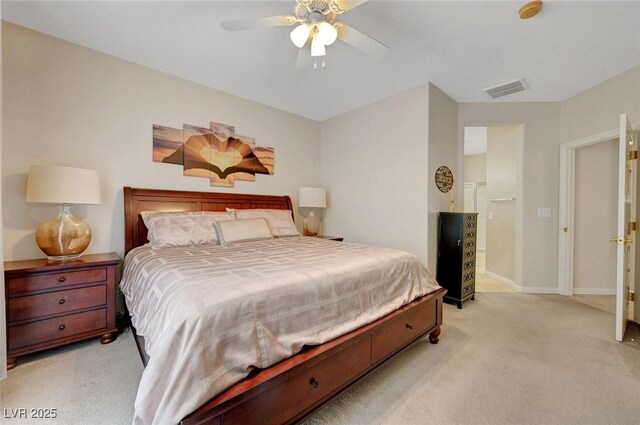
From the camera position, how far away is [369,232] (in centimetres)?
393

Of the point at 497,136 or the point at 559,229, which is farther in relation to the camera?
the point at 497,136

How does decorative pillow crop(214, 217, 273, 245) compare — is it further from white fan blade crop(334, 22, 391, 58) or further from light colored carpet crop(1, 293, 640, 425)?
white fan blade crop(334, 22, 391, 58)

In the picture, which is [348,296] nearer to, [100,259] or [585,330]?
[100,259]

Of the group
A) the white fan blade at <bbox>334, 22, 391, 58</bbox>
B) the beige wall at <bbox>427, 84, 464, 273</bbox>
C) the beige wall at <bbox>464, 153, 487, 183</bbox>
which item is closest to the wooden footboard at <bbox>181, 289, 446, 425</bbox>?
the beige wall at <bbox>427, 84, 464, 273</bbox>

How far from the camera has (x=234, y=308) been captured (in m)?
1.16

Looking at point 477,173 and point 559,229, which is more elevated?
point 477,173

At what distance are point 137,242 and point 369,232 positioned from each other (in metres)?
2.93

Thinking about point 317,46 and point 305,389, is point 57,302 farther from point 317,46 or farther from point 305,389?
point 317,46

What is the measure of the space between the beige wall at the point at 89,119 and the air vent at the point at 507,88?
3.51 metres

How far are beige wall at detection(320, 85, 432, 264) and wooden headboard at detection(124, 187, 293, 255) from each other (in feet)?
4.49

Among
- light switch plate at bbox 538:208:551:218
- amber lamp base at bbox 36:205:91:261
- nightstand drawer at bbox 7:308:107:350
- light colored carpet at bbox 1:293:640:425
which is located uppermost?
light switch plate at bbox 538:208:551:218

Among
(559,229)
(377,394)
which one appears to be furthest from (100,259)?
(559,229)

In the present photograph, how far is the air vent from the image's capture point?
127 inches

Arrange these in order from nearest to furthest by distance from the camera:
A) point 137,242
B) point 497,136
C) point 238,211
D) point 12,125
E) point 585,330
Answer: point 12,125 < point 585,330 < point 137,242 < point 238,211 < point 497,136
